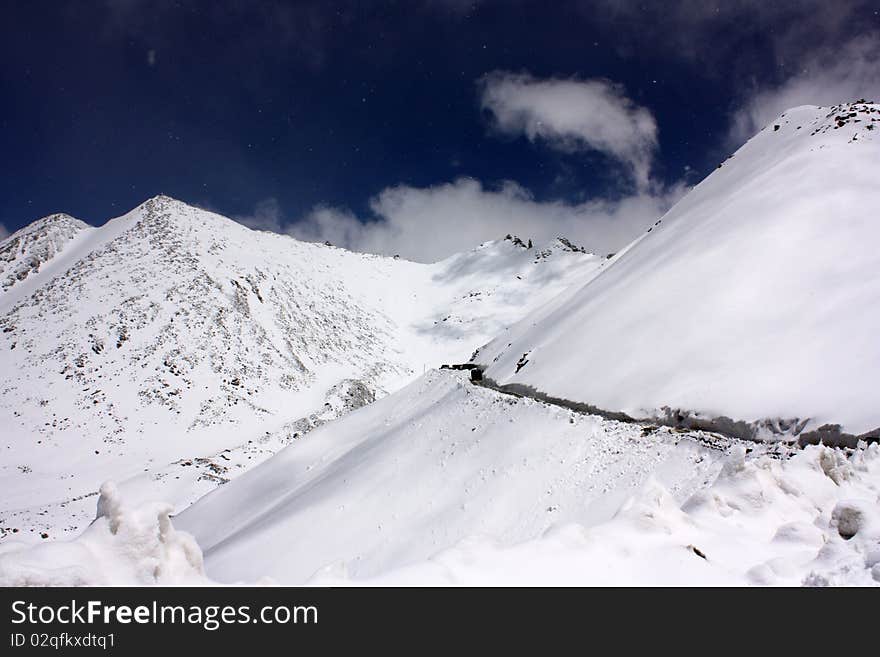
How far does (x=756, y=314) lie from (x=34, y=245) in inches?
3552

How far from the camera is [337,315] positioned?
251 feet

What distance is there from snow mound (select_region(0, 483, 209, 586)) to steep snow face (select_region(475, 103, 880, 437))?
14223 millimetres

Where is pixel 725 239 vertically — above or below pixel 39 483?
above

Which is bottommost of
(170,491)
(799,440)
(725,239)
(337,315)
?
(799,440)

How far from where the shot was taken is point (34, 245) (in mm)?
71562

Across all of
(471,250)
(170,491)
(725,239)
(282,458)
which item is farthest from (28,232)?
(725,239)

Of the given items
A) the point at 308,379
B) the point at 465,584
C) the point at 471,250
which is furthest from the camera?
the point at 471,250

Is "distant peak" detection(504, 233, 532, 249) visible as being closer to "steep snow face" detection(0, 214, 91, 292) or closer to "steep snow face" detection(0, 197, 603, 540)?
"steep snow face" detection(0, 197, 603, 540)

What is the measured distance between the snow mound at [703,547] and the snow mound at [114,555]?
1401 mm

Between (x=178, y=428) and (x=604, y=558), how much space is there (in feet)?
144

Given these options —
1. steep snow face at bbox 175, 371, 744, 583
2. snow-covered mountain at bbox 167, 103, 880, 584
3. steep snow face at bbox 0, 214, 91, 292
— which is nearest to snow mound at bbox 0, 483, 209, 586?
snow-covered mountain at bbox 167, 103, 880, 584

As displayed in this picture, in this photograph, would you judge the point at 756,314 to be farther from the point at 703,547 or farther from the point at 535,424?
the point at 703,547

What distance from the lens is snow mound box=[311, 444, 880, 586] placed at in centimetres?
521

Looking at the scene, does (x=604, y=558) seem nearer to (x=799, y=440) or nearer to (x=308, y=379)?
(x=799, y=440)
